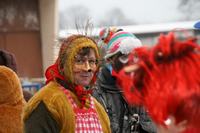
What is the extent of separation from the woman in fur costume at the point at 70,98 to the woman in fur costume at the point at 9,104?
570mm

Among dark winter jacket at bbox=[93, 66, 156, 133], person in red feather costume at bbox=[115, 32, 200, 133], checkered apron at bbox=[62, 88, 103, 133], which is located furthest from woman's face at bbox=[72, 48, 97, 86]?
person in red feather costume at bbox=[115, 32, 200, 133]

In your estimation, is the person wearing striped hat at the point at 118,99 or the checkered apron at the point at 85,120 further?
the person wearing striped hat at the point at 118,99

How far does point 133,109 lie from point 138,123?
0.38 feet

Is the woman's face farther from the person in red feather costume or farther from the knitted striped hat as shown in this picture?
the person in red feather costume

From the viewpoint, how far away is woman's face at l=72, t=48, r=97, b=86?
135 inches

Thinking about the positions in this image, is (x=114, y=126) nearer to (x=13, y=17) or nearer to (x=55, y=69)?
(x=55, y=69)

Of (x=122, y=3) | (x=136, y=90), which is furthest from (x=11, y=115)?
(x=122, y=3)

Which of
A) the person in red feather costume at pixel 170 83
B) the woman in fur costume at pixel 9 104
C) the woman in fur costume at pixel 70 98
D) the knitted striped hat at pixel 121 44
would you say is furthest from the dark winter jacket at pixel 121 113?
the person in red feather costume at pixel 170 83

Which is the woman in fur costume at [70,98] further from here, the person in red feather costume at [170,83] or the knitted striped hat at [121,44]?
the person in red feather costume at [170,83]

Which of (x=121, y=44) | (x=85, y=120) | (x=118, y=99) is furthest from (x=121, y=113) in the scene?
(x=85, y=120)

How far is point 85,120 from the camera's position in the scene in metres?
3.35

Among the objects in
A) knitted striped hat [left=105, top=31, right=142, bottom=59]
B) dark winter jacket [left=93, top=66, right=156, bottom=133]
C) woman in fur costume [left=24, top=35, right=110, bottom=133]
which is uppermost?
knitted striped hat [left=105, top=31, right=142, bottom=59]

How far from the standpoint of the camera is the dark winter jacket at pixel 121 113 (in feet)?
13.2

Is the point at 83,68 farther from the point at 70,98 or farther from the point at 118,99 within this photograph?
the point at 118,99
